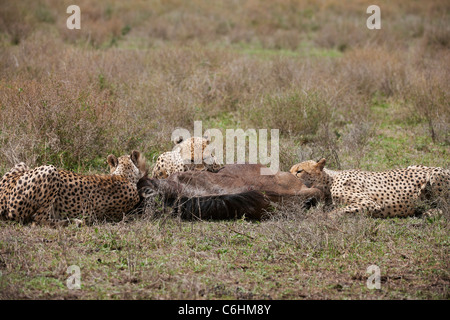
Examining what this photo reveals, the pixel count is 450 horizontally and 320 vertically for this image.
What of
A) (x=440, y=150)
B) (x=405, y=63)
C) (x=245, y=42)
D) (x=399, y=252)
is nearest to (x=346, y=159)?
(x=440, y=150)

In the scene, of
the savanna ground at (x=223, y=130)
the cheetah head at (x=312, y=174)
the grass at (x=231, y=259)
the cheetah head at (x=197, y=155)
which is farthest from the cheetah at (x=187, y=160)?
the grass at (x=231, y=259)

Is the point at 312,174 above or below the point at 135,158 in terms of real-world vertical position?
below

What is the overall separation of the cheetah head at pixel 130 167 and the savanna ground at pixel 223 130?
25.0 inches

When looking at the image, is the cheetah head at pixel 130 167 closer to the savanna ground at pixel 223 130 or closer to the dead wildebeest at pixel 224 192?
the dead wildebeest at pixel 224 192

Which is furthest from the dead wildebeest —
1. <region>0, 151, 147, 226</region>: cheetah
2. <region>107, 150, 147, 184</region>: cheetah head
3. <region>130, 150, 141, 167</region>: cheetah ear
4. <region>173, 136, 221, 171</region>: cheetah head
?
<region>173, 136, 221, 171</region>: cheetah head

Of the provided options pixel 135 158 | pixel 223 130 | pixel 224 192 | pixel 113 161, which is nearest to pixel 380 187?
pixel 224 192

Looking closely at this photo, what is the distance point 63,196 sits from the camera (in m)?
5.79

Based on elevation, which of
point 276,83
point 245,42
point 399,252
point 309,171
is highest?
point 245,42

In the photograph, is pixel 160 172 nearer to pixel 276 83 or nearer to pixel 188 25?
pixel 276 83

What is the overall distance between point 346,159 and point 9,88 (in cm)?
497

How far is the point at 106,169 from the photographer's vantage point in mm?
7617

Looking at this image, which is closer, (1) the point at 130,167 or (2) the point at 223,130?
(1) the point at 130,167

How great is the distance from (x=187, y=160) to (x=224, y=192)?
40.3 inches

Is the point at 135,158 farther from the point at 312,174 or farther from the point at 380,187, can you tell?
the point at 380,187
